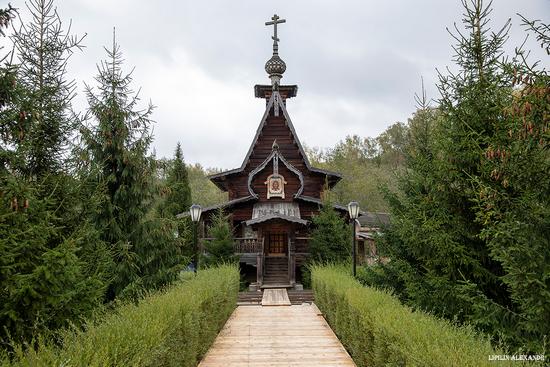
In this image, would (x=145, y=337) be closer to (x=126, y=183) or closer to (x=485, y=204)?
(x=485, y=204)

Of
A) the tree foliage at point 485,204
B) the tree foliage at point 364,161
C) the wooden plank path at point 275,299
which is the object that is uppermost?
the tree foliage at point 364,161

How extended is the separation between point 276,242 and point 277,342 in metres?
16.3

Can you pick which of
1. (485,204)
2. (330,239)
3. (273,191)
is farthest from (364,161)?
(485,204)

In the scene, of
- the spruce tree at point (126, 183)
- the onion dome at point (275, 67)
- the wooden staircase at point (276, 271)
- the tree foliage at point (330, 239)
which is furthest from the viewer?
the onion dome at point (275, 67)

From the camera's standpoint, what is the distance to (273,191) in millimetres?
25344

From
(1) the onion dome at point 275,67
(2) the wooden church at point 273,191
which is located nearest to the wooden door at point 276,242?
(2) the wooden church at point 273,191

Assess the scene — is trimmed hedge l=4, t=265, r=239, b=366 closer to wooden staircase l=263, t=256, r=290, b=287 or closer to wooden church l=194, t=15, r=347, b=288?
wooden staircase l=263, t=256, r=290, b=287

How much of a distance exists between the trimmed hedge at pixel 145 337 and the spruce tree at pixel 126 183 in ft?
9.66

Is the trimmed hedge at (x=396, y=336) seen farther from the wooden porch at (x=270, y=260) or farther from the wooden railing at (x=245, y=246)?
the wooden railing at (x=245, y=246)

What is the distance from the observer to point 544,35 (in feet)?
17.4

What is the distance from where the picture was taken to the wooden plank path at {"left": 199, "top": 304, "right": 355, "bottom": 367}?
7.88 meters

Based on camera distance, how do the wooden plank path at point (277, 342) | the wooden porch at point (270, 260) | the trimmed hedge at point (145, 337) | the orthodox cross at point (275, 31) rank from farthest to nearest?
the orthodox cross at point (275, 31), the wooden porch at point (270, 260), the wooden plank path at point (277, 342), the trimmed hedge at point (145, 337)

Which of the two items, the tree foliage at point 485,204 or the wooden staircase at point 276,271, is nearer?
the tree foliage at point 485,204

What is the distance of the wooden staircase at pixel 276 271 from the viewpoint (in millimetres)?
22391
